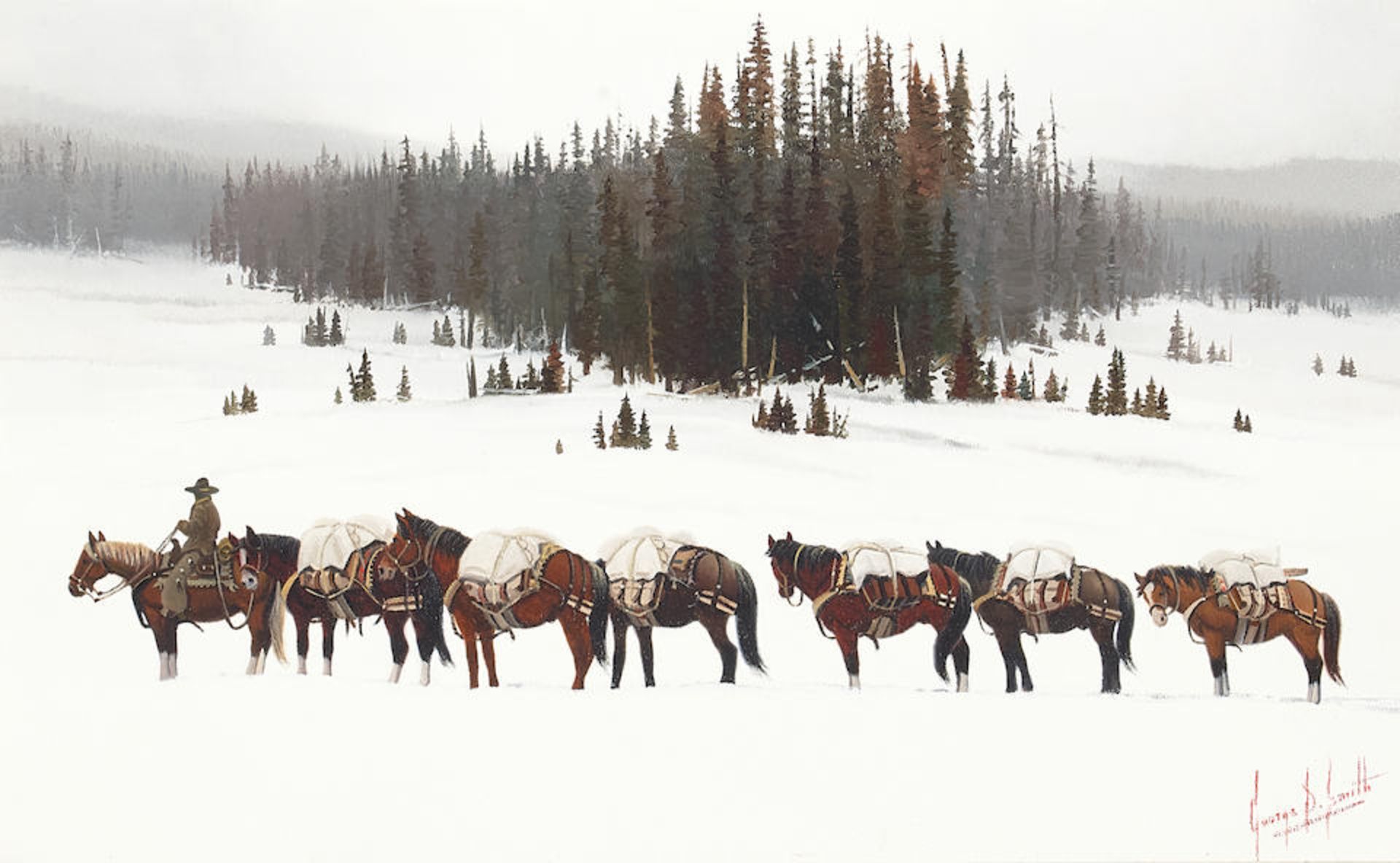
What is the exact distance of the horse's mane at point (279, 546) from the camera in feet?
30.8

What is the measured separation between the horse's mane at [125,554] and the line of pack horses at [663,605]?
0.01m

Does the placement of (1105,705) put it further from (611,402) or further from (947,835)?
(611,402)

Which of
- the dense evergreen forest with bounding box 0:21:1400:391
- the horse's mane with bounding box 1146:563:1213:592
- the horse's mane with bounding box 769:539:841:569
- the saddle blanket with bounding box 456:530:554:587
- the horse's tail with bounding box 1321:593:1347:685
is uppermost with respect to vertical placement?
the dense evergreen forest with bounding box 0:21:1400:391

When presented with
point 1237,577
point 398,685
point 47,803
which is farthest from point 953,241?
point 47,803

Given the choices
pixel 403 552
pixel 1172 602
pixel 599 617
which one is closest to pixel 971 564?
pixel 1172 602

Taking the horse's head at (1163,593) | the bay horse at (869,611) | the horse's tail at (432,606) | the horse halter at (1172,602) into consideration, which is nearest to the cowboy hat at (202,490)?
the horse's tail at (432,606)

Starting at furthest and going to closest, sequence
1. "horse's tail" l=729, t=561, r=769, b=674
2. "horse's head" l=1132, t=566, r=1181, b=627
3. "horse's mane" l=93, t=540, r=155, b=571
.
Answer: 1. "horse's head" l=1132, t=566, r=1181, b=627
2. "horse's tail" l=729, t=561, r=769, b=674
3. "horse's mane" l=93, t=540, r=155, b=571

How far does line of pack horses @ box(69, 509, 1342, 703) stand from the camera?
885 centimetres

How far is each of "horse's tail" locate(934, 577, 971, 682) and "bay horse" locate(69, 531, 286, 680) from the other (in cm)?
582

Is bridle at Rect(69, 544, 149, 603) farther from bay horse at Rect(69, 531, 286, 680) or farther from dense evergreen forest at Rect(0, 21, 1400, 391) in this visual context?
dense evergreen forest at Rect(0, 21, 1400, 391)

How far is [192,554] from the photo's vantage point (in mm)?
9219

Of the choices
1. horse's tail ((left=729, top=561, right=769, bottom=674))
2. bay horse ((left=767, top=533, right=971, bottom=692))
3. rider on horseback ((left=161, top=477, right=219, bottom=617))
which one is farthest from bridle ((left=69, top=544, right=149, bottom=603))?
bay horse ((left=767, top=533, right=971, bottom=692))

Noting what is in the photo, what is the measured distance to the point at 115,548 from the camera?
9.12m
